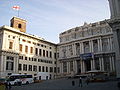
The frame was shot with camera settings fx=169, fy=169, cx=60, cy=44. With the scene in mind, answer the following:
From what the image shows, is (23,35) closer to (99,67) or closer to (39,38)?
(39,38)

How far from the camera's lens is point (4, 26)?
2341 inches

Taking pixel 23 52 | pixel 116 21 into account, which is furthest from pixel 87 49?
pixel 116 21

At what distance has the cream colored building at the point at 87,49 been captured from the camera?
64812 mm

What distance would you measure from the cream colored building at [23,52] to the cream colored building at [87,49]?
19.3ft

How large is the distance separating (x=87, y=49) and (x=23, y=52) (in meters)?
26.3

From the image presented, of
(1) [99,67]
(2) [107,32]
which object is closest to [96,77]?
(1) [99,67]

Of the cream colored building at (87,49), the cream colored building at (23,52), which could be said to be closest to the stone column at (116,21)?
the cream colored building at (87,49)

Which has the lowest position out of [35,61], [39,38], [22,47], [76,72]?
[76,72]

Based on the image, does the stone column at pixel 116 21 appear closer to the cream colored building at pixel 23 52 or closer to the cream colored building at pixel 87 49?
the cream colored building at pixel 87 49

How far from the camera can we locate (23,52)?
65.2 m

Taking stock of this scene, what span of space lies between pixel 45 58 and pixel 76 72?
15.3 m

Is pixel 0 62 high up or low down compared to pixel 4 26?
down

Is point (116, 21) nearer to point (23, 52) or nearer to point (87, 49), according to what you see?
point (87, 49)

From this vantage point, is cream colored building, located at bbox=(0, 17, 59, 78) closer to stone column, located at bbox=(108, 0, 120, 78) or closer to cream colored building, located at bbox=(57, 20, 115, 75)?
cream colored building, located at bbox=(57, 20, 115, 75)
